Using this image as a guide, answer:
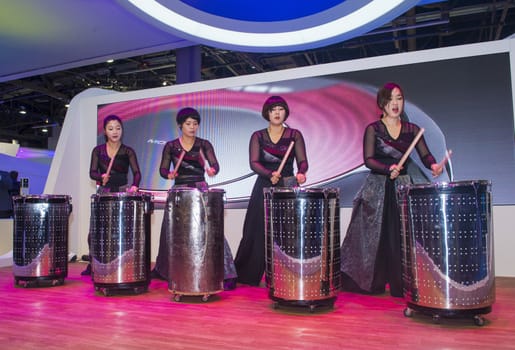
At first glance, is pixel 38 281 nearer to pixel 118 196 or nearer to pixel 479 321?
pixel 118 196

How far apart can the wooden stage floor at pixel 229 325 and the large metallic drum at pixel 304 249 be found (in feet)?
0.50

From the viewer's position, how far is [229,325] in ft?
9.36

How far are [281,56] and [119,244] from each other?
8.21 meters

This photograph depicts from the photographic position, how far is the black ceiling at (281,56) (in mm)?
8719

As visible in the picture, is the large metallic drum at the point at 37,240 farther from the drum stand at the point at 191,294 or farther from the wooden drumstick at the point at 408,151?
the wooden drumstick at the point at 408,151

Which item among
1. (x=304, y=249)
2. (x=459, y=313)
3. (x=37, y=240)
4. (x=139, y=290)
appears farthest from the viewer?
(x=37, y=240)

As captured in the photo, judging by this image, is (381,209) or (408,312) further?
(381,209)

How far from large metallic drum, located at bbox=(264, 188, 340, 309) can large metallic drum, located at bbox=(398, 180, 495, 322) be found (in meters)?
0.65

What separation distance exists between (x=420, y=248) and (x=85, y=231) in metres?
5.64

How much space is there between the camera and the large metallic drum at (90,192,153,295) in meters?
3.89

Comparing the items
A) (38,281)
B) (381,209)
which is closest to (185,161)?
(38,281)

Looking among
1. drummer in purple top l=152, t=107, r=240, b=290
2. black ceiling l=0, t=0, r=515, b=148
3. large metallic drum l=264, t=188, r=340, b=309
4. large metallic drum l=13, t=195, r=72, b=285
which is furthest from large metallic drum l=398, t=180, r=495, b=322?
black ceiling l=0, t=0, r=515, b=148

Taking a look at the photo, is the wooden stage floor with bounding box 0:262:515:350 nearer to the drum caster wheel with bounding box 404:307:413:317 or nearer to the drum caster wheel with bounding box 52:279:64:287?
the drum caster wheel with bounding box 404:307:413:317

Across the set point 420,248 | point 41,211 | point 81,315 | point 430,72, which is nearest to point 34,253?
point 41,211
